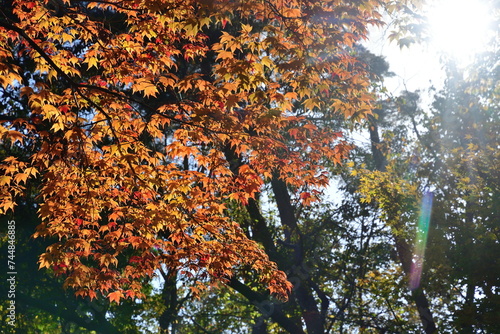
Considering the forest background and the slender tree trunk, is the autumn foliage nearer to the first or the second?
the forest background

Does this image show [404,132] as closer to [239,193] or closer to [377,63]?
[377,63]

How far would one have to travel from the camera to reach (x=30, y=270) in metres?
16.6

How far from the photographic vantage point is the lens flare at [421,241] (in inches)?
349

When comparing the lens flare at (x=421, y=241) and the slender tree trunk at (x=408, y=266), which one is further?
the slender tree trunk at (x=408, y=266)

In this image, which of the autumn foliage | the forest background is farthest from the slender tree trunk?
the autumn foliage

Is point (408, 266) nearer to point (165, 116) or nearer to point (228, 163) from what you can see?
point (228, 163)

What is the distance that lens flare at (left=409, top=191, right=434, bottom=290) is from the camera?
888 centimetres

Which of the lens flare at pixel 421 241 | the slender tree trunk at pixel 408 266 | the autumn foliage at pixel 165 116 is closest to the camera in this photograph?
the autumn foliage at pixel 165 116

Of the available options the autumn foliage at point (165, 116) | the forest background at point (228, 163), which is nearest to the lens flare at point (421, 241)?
the forest background at point (228, 163)

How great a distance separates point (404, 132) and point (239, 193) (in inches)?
485

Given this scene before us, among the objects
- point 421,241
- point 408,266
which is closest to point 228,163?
point 421,241

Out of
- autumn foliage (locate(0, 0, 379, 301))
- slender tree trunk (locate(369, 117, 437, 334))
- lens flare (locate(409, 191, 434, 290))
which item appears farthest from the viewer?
slender tree trunk (locate(369, 117, 437, 334))

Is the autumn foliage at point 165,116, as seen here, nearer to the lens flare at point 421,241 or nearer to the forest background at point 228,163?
the forest background at point 228,163

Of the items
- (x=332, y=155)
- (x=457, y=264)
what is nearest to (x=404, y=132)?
(x=457, y=264)
